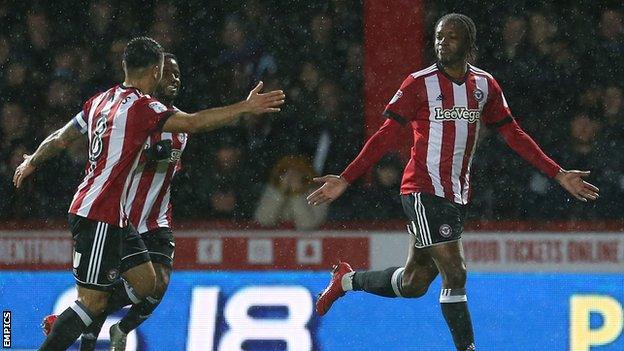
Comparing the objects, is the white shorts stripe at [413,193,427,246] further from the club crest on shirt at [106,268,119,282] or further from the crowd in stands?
the crowd in stands

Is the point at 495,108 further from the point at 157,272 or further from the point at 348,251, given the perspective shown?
the point at 348,251

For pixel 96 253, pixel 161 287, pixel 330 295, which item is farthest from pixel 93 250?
pixel 330 295

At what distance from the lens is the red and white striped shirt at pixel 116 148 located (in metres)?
5.41

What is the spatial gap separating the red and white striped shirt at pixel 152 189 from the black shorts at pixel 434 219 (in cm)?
103

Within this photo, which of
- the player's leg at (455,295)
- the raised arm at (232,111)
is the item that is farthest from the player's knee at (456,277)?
the raised arm at (232,111)

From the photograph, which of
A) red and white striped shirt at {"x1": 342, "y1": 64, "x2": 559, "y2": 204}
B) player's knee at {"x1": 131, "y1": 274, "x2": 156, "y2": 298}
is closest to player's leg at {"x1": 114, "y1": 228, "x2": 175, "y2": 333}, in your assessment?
player's knee at {"x1": 131, "y1": 274, "x2": 156, "y2": 298}

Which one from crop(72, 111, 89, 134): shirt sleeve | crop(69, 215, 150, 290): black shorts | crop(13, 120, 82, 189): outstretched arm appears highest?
crop(72, 111, 89, 134): shirt sleeve

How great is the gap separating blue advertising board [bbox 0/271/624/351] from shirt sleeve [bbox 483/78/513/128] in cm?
70

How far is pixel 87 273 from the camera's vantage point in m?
5.45

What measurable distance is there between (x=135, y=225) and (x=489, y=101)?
1540 millimetres

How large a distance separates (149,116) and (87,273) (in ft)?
2.04

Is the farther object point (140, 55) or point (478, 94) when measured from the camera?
point (478, 94)

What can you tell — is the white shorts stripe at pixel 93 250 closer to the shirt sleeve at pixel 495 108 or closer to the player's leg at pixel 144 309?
the player's leg at pixel 144 309

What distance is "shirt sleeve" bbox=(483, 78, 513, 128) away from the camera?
5986 mm
